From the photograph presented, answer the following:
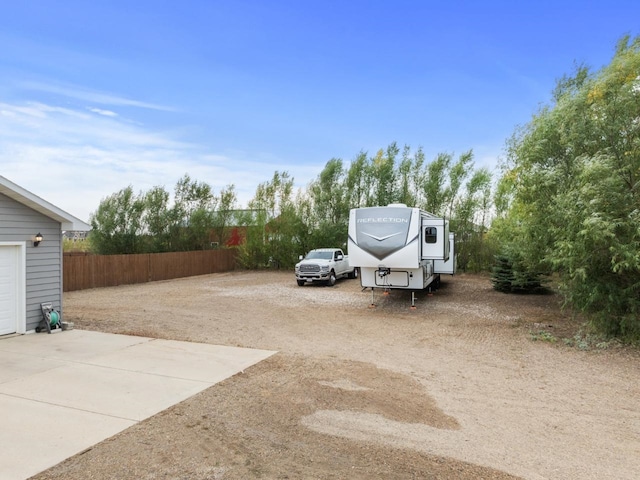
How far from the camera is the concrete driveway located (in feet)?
13.7

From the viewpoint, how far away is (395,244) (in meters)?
12.4

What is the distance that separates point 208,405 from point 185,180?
82.9ft

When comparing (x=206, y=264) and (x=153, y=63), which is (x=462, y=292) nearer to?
(x=153, y=63)

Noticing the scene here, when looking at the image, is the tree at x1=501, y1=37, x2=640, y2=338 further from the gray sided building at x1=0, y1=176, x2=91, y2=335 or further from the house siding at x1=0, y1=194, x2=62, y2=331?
the house siding at x1=0, y1=194, x2=62, y2=331

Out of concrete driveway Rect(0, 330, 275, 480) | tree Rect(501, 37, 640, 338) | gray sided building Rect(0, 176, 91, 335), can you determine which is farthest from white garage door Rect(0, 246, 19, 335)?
tree Rect(501, 37, 640, 338)

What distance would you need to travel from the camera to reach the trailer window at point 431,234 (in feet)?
42.7

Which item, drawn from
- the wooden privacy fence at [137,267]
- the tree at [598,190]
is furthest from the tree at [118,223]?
the tree at [598,190]

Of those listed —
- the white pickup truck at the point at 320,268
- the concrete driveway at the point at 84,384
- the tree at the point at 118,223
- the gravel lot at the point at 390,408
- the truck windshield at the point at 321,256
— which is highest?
the tree at the point at 118,223

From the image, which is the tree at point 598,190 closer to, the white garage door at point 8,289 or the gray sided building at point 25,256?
the gray sided building at point 25,256

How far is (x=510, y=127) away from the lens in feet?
40.1

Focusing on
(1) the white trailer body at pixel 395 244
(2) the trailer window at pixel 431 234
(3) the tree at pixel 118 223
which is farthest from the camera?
(3) the tree at pixel 118 223

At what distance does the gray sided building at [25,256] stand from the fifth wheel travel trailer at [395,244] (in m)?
7.75

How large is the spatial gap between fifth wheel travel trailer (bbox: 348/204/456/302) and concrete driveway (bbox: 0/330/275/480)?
5.72m

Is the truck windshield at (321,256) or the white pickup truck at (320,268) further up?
the truck windshield at (321,256)
